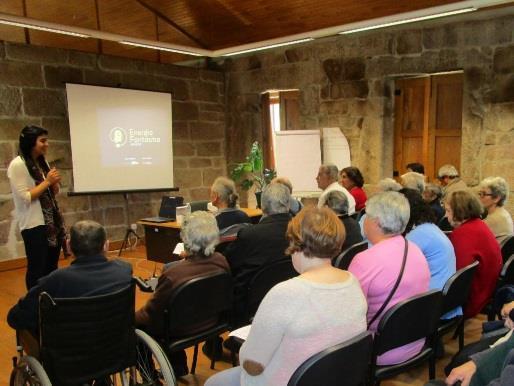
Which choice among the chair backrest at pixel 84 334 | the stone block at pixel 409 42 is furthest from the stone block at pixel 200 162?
the chair backrest at pixel 84 334

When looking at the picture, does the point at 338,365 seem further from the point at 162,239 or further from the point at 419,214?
the point at 162,239

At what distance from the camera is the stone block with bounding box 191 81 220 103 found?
6.96 m

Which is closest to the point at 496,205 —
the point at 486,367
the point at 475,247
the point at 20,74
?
the point at 475,247

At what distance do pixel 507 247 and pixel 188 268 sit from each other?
2115 mm

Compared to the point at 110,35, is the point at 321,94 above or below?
below

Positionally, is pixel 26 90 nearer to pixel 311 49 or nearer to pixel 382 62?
pixel 311 49

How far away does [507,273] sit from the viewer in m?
2.68

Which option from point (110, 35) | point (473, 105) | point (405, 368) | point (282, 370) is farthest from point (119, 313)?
point (473, 105)

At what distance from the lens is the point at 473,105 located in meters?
5.14

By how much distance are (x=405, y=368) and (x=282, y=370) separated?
816 mm

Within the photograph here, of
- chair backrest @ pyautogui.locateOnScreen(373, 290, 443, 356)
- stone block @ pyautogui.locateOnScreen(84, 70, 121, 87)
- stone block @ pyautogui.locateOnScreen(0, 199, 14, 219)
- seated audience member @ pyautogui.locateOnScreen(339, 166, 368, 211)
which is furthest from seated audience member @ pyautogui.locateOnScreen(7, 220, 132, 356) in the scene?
stone block @ pyautogui.locateOnScreen(84, 70, 121, 87)

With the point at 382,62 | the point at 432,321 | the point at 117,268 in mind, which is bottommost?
the point at 432,321

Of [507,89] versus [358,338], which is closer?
[358,338]

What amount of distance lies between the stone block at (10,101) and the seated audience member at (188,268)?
12.7ft
